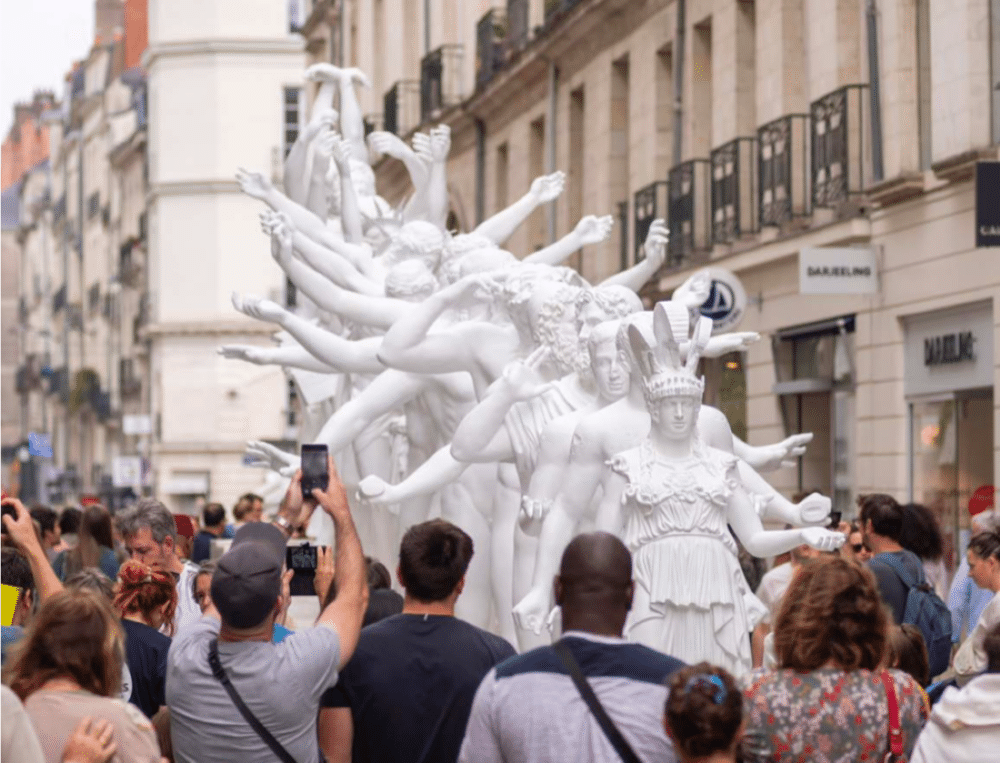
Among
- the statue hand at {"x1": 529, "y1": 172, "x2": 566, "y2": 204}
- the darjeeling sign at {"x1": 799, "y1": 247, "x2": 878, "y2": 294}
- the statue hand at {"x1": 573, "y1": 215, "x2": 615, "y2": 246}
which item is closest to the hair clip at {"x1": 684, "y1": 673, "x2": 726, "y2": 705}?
the statue hand at {"x1": 573, "y1": 215, "x2": 615, "y2": 246}

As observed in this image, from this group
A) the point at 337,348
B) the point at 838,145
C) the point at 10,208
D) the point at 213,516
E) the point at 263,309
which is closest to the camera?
the point at 337,348

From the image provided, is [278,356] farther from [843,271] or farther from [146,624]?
[843,271]

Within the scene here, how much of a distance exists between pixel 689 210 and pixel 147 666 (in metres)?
20.1

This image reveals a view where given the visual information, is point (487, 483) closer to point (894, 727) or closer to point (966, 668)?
point (966, 668)

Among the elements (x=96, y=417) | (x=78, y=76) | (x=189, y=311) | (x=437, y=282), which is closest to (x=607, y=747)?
(x=437, y=282)

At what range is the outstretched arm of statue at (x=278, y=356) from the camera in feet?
45.0

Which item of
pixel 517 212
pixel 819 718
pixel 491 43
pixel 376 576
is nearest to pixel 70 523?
pixel 517 212

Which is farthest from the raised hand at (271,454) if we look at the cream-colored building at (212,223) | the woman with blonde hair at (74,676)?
the cream-colored building at (212,223)

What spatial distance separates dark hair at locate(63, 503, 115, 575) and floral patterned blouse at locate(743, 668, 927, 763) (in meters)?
5.81

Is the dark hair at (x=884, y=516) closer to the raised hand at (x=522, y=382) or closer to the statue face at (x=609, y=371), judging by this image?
the statue face at (x=609, y=371)

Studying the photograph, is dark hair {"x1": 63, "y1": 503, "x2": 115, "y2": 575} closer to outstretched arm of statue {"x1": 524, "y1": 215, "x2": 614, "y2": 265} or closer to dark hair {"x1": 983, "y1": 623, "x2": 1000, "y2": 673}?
outstretched arm of statue {"x1": 524, "y1": 215, "x2": 614, "y2": 265}

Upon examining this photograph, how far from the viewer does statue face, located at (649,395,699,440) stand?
7984 millimetres

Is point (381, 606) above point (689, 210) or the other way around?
the other way around

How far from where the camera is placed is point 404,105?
4278 cm
